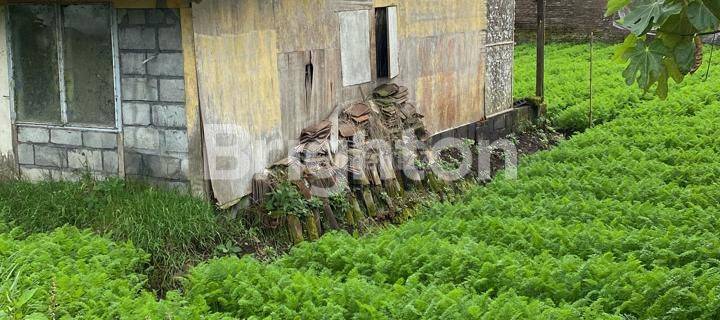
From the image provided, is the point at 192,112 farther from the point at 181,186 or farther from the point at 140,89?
the point at 181,186

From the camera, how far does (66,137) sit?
1023cm

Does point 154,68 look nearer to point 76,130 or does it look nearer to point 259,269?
point 76,130

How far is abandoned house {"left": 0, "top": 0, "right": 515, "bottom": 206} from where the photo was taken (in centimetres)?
966

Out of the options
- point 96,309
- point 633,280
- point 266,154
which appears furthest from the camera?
point 266,154

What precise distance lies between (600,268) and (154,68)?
16.7ft

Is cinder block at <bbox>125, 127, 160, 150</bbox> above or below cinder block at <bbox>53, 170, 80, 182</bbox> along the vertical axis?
above

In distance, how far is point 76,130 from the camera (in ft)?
33.3

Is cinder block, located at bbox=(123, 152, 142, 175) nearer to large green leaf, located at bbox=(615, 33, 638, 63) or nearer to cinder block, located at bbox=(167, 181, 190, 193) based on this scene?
cinder block, located at bbox=(167, 181, 190, 193)

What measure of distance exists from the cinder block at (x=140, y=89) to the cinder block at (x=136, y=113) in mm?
76

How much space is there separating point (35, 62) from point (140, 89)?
145 cm

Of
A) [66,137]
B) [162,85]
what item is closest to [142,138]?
[162,85]

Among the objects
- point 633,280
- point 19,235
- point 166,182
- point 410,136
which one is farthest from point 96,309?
point 410,136

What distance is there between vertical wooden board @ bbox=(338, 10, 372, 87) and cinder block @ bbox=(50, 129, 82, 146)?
3758 millimetres

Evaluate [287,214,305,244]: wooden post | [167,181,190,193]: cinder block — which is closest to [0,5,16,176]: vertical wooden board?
[167,181,190,193]: cinder block
